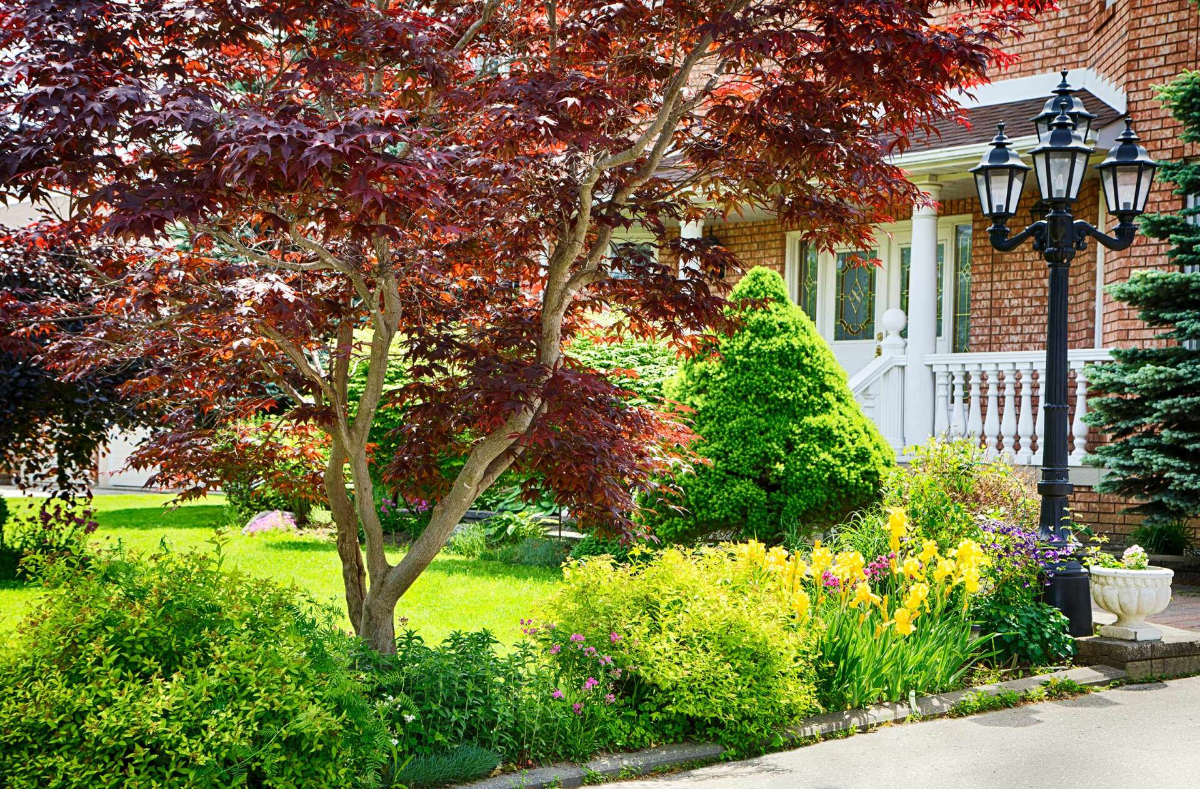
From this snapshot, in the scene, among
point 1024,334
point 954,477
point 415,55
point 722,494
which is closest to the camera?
point 415,55

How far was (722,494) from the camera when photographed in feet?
31.1

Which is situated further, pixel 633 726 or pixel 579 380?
pixel 633 726

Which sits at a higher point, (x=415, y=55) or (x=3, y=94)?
(x=415, y=55)

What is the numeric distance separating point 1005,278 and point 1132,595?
293 inches

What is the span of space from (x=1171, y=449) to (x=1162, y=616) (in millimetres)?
2312

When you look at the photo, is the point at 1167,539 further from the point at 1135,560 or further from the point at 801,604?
→ the point at 801,604

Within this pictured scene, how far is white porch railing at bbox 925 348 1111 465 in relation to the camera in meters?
10.8

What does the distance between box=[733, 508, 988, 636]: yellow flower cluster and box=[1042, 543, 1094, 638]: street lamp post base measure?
0.64 m

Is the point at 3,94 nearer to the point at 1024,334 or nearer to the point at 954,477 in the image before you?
the point at 954,477

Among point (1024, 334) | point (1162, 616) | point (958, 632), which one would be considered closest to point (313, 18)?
point (958, 632)

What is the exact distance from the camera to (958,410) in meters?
11.3

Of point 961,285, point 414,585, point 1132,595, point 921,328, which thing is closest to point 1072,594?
point 1132,595

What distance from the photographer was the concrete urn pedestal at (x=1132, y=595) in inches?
259

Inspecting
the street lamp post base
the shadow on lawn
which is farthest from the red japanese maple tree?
the shadow on lawn
